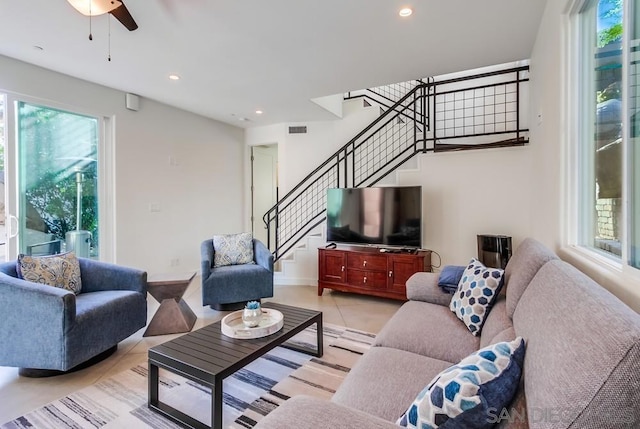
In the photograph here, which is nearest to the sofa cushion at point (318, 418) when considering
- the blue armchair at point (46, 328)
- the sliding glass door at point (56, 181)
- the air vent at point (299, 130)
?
the blue armchair at point (46, 328)

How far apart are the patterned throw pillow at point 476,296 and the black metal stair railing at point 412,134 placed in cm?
228

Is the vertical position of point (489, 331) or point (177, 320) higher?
point (489, 331)

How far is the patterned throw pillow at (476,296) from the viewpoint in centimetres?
186

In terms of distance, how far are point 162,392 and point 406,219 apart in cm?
292

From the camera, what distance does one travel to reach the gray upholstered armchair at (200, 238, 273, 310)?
3.39 m

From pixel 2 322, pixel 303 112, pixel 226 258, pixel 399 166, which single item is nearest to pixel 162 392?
pixel 2 322

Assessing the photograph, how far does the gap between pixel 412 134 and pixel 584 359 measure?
14.5 ft

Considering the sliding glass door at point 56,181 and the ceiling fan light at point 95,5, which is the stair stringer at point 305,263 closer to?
the sliding glass door at point 56,181

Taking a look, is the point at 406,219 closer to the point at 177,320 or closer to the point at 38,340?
the point at 177,320

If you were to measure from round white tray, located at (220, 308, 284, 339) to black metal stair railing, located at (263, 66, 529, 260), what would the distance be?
2568mm

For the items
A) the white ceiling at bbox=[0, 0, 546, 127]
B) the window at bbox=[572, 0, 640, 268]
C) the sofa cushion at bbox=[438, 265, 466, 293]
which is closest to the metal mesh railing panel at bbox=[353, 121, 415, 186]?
the white ceiling at bbox=[0, 0, 546, 127]

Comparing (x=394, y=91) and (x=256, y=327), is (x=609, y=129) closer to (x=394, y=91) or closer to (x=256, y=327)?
(x=256, y=327)

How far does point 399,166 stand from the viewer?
4426mm

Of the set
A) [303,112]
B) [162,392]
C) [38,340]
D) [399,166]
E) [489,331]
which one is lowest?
[162,392]
